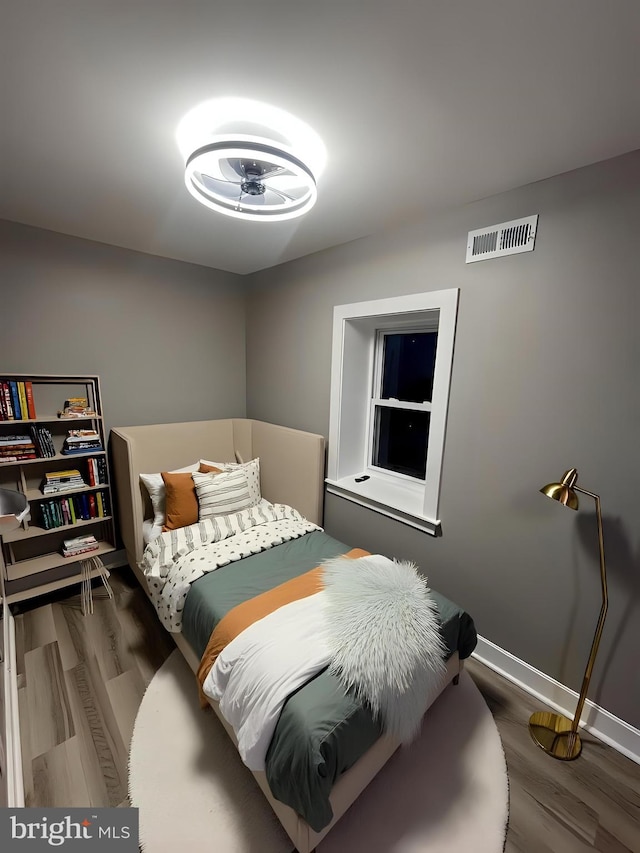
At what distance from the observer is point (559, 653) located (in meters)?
1.67

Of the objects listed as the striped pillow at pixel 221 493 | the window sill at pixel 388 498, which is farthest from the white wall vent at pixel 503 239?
the striped pillow at pixel 221 493

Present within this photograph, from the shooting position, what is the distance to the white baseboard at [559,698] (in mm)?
1506

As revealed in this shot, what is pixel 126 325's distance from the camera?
264cm

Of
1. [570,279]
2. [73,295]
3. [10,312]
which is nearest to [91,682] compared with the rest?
[10,312]

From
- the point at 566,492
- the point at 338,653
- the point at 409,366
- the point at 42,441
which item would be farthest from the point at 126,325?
the point at 566,492

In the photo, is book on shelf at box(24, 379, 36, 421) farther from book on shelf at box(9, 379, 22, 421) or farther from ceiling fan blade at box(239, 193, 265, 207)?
ceiling fan blade at box(239, 193, 265, 207)

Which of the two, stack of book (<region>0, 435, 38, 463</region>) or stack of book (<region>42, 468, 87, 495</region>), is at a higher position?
stack of book (<region>0, 435, 38, 463</region>)

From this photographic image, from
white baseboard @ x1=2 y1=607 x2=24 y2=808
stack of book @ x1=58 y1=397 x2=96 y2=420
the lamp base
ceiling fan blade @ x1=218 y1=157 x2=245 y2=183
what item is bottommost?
the lamp base

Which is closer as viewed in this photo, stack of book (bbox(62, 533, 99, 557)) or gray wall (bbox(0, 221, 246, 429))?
gray wall (bbox(0, 221, 246, 429))

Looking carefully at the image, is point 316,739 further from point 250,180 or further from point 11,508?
point 250,180

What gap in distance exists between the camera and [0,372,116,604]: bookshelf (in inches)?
84.8

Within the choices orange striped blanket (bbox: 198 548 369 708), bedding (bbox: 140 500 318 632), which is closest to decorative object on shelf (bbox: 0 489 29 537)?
bedding (bbox: 140 500 318 632)

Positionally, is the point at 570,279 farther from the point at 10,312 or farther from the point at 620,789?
the point at 10,312

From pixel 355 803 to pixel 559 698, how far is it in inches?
44.1
